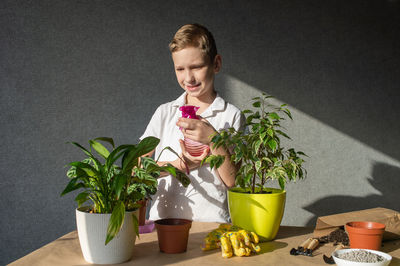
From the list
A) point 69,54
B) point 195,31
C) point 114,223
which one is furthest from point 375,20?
point 114,223

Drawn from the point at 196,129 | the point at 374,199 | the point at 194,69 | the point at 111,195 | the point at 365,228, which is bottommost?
the point at 374,199

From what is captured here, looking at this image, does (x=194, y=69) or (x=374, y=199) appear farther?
(x=374, y=199)

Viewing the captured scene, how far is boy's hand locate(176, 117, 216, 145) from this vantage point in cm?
129

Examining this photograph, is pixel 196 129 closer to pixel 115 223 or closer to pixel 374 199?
pixel 115 223

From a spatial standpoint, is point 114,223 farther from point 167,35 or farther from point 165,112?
point 167,35

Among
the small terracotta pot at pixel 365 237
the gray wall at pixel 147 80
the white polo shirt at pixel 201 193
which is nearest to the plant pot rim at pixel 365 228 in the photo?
the small terracotta pot at pixel 365 237

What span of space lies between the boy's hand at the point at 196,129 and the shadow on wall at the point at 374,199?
165 cm

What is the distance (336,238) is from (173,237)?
59cm

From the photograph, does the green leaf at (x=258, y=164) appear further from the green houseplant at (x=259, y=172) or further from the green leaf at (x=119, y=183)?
the green leaf at (x=119, y=183)

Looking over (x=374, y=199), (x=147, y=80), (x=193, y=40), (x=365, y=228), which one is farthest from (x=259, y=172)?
(x=374, y=199)

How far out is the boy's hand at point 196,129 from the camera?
1.29m

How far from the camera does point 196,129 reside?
4.27 ft

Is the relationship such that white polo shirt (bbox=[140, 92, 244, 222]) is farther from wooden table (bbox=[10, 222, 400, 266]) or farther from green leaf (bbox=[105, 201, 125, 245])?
green leaf (bbox=[105, 201, 125, 245])

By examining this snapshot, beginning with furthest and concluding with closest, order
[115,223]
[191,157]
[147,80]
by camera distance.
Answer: [147,80]
[191,157]
[115,223]
